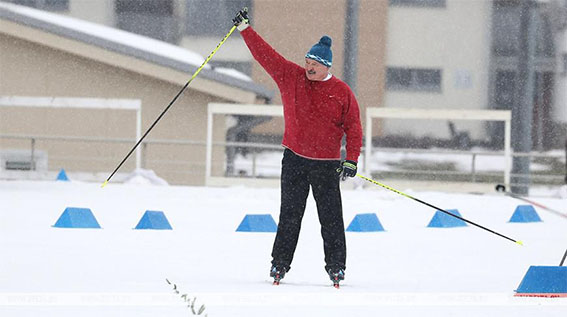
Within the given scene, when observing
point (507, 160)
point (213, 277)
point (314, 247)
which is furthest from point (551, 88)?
point (213, 277)

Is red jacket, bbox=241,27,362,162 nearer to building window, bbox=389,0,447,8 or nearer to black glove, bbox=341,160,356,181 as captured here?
black glove, bbox=341,160,356,181

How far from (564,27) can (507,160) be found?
20.3 metres

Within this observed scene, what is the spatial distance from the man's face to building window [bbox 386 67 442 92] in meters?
32.1

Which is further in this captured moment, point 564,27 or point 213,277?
point 564,27

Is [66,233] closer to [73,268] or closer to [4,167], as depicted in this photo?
[73,268]

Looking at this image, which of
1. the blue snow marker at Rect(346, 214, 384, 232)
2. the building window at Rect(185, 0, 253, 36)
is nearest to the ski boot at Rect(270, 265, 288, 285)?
the blue snow marker at Rect(346, 214, 384, 232)

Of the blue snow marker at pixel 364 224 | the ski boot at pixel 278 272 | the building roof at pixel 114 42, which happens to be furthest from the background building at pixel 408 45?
the ski boot at pixel 278 272

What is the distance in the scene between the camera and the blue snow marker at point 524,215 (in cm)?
1228

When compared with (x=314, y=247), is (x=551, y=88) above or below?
above

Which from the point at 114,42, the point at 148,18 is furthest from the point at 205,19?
the point at 114,42

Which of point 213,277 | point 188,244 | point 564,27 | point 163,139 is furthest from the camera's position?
point 564,27

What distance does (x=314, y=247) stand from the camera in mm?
9188

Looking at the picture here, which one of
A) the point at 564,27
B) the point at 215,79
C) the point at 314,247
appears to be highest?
the point at 564,27

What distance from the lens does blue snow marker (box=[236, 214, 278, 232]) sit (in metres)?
10.3
